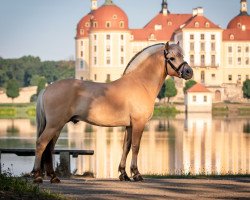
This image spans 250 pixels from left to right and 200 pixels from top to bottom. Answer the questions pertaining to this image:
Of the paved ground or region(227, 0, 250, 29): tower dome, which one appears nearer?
the paved ground

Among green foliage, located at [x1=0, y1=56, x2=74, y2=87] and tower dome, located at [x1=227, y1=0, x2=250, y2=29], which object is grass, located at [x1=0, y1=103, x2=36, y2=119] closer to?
tower dome, located at [x1=227, y1=0, x2=250, y2=29]

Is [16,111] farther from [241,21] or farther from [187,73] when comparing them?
[187,73]

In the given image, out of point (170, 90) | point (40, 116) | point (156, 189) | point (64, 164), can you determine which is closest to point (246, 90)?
point (170, 90)

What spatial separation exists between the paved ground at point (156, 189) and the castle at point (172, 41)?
87.7 meters

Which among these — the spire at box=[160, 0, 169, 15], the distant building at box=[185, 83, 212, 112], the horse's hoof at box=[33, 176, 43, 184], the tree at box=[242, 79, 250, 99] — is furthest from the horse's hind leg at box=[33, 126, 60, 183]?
the spire at box=[160, 0, 169, 15]

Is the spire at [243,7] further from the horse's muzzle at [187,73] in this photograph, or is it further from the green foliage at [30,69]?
the horse's muzzle at [187,73]

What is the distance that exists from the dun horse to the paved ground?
1.33 ft

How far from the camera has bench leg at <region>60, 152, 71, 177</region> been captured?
37.4 ft

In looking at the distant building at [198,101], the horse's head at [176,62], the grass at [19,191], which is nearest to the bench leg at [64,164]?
the horse's head at [176,62]

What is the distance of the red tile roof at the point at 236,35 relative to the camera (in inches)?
3991

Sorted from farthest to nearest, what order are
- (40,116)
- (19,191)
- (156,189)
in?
(40,116) < (156,189) < (19,191)

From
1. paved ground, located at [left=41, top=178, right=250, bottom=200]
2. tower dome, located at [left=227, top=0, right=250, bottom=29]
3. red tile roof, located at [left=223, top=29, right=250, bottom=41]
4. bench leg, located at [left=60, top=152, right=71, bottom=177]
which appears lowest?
paved ground, located at [left=41, top=178, right=250, bottom=200]

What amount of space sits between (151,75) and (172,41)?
9249cm

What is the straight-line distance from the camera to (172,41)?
102 meters
